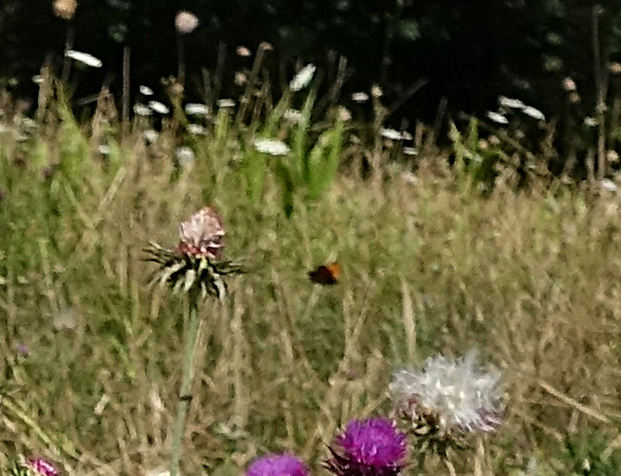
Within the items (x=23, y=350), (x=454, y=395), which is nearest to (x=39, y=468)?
(x=454, y=395)

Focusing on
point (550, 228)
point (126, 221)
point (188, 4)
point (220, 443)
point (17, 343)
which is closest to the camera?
point (220, 443)

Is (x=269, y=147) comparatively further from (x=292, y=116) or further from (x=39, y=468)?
(x=39, y=468)

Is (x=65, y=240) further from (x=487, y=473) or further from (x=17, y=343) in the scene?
(x=487, y=473)

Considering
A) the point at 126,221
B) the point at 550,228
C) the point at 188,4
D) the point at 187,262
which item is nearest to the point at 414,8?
the point at 188,4

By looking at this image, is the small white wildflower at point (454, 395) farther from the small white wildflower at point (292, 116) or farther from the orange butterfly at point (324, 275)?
the small white wildflower at point (292, 116)

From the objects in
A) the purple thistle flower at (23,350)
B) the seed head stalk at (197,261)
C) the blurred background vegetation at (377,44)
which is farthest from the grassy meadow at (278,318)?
the blurred background vegetation at (377,44)

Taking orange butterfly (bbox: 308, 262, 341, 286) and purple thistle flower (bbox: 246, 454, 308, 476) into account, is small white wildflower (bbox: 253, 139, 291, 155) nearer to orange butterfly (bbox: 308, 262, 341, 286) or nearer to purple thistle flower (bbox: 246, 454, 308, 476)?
orange butterfly (bbox: 308, 262, 341, 286)

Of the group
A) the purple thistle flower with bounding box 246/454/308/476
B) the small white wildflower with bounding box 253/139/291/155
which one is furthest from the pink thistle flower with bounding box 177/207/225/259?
the small white wildflower with bounding box 253/139/291/155
